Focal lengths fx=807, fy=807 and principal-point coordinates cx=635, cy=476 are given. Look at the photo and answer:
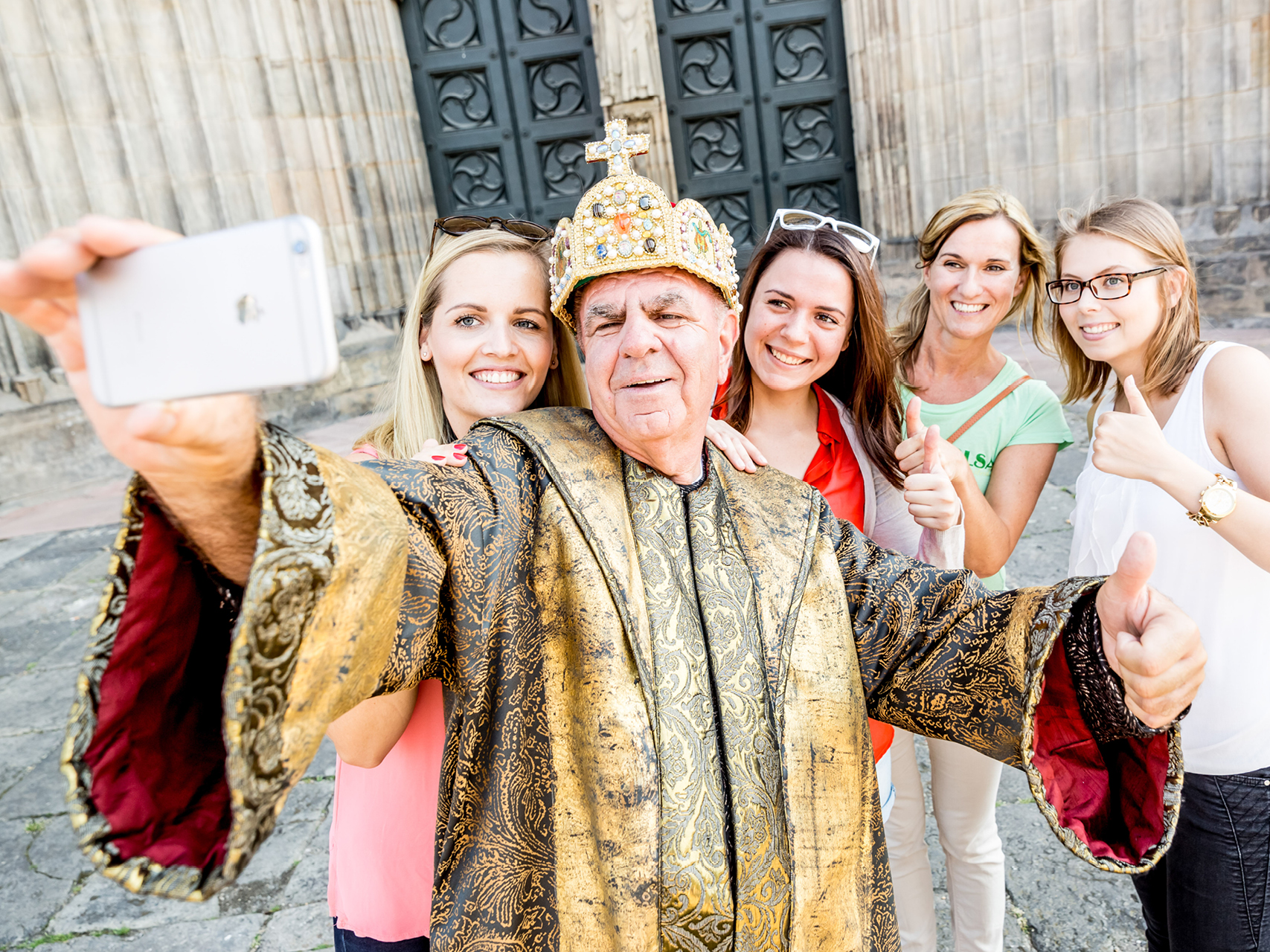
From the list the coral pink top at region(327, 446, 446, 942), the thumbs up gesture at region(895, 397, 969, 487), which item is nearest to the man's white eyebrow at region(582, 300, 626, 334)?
the coral pink top at region(327, 446, 446, 942)

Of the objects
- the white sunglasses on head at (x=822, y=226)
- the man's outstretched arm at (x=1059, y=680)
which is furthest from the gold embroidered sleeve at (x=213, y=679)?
the white sunglasses on head at (x=822, y=226)

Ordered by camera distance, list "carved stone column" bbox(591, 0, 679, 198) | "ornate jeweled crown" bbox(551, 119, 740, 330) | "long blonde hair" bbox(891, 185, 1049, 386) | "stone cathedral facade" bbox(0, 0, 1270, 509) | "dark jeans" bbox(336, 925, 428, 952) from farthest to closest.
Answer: "carved stone column" bbox(591, 0, 679, 198)
"stone cathedral facade" bbox(0, 0, 1270, 509)
"long blonde hair" bbox(891, 185, 1049, 386)
"dark jeans" bbox(336, 925, 428, 952)
"ornate jeweled crown" bbox(551, 119, 740, 330)

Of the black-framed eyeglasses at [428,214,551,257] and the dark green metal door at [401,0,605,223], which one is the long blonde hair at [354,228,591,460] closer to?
the black-framed eyeglasses at [428,214,551,257]

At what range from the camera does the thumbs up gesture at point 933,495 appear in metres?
1.76

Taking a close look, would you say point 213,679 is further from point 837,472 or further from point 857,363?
point 857,363

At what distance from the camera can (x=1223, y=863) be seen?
1662 millimetres

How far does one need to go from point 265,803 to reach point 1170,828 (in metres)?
1.24

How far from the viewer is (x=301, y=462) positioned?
91 centimetres

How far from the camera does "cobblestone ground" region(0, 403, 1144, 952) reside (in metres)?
2.34

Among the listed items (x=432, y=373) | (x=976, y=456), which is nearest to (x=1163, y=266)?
(x=976, y=456)

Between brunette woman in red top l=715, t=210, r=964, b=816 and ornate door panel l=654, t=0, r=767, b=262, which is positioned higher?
ornate door panel l=654, t=0, r=767, b=262

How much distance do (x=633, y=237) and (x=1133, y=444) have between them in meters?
1.14

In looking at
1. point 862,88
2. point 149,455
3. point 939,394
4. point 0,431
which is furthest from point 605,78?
point 149,455

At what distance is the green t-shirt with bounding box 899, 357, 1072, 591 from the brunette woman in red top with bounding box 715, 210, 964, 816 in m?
0.21
